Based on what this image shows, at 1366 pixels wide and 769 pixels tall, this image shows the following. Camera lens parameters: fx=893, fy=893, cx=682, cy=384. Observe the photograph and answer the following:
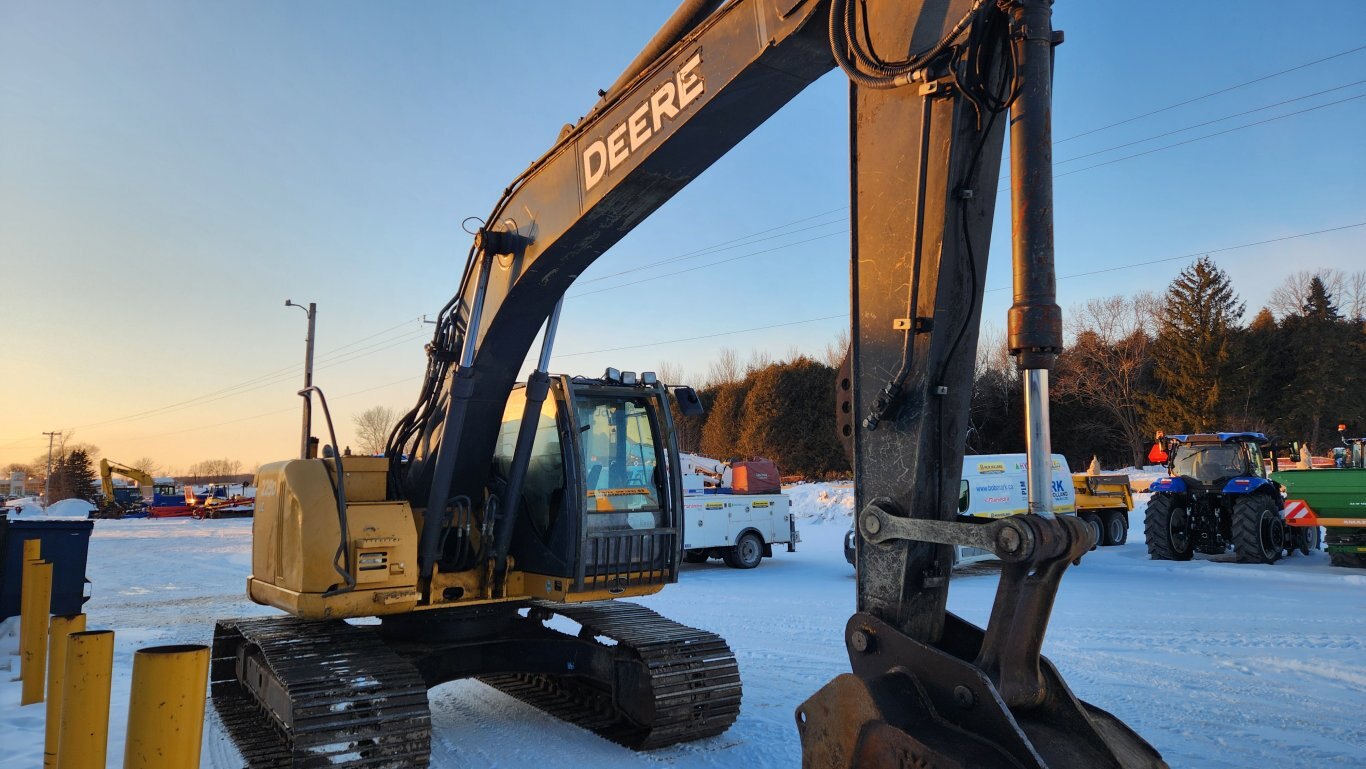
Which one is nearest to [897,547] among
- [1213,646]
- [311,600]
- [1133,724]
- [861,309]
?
[861,309]

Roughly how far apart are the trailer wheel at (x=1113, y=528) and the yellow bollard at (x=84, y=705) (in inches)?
787

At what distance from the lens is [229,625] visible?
261 inches

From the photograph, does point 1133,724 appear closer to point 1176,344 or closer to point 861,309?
point 861,309

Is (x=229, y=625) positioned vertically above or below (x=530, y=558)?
below

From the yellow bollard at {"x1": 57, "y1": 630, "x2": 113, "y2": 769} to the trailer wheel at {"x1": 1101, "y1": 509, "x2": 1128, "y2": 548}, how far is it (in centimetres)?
1998

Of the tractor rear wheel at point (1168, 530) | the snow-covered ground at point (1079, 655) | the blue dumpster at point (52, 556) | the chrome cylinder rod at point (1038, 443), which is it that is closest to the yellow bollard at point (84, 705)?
the snow-covered ground at point (1079, 655)

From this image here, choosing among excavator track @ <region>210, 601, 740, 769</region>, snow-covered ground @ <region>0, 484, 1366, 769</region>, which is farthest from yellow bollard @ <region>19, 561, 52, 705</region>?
excavator track @ <region>210, 601, 740, 769</region>

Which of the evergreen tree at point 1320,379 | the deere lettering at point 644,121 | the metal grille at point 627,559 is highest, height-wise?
the evergreen tree at point 1320,379

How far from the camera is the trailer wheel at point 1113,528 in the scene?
19.8 meters

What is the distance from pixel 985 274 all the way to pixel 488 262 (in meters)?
3.25

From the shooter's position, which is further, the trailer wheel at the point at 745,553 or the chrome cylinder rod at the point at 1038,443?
the trailer wheel at the point at 745,553

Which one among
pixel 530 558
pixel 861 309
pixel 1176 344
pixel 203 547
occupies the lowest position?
pixel 203 547

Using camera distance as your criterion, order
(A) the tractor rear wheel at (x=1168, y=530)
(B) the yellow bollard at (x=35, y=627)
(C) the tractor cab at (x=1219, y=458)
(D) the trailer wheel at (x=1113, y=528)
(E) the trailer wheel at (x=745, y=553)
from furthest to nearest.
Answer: (D) the trailer wheel at (x=1113, y=528), (C) the tractor cab at (x=1219, y=458), (E) the trailer wheel at (x=745, y=553), (A) the tractor rear wheel at (x=1168, y=530), (B) the yellow bollard at (x=35, y=627)

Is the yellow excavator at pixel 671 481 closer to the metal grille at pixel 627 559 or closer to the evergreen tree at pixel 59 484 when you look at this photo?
the metal grille at pixel 627 559
